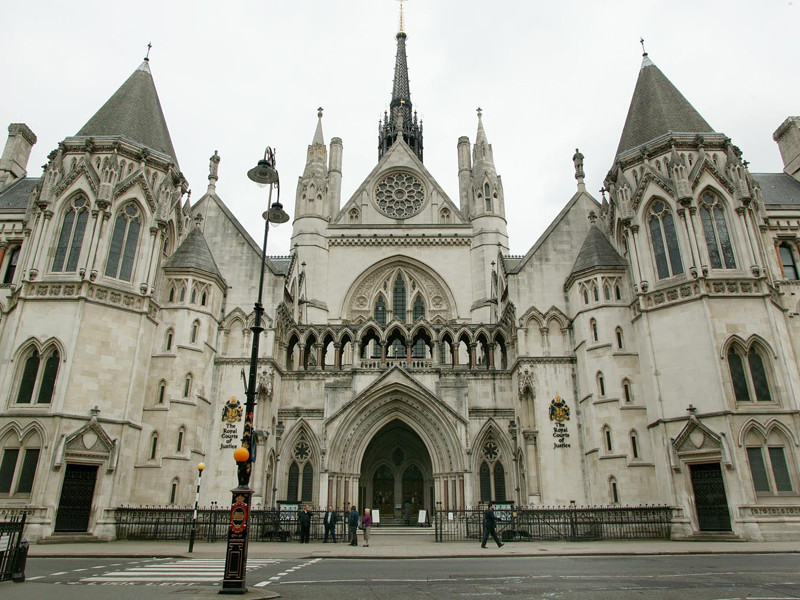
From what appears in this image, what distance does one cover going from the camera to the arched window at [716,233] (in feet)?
73.6

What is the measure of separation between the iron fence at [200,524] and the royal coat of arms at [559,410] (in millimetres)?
9968

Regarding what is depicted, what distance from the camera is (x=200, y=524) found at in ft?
71.2

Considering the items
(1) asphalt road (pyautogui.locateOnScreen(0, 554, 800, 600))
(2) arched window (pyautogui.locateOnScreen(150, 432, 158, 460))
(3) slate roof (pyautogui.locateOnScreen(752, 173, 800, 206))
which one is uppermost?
(3) slate roof (pyautogui.locateOnScreen(752, 173, 800, 206))

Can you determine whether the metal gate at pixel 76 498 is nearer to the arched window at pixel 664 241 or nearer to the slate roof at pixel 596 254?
the slate roof at pixel 596 254

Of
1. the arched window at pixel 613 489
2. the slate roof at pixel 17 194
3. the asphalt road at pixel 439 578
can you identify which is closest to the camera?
the asphalt road at pixel 439 578

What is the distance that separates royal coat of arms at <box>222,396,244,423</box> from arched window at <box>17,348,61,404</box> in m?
6.87

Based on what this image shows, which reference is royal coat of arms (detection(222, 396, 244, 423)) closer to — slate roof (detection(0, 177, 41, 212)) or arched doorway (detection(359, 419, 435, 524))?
arched doorway (detection(359, 419, 435, 524))

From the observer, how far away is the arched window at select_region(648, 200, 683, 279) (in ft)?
75.6

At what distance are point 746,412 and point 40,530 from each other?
80.3 ft

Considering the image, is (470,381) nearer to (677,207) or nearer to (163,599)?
(677,207)

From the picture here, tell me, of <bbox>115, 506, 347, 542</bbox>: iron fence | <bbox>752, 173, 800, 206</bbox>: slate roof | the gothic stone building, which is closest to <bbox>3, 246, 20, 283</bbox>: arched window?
the gothic stone building

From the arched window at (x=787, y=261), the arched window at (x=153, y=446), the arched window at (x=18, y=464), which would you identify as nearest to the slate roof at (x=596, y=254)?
the arched window at (x=787, y=261)

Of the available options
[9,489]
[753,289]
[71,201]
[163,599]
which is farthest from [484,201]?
[163,599]

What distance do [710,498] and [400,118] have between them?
40215 millimetres
